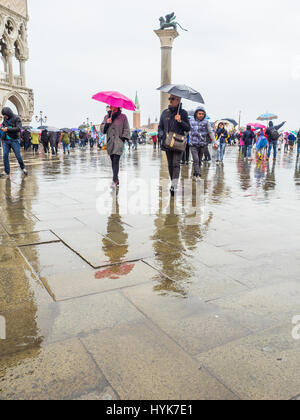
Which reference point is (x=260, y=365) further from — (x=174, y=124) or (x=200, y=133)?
(x=200, y=133)

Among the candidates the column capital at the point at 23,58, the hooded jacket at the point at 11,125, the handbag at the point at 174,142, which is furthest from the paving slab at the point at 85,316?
the column capital at the point at 23,58

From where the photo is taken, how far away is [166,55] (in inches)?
1385

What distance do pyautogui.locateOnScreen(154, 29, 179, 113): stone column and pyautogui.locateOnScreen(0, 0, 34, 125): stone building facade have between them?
13.8m

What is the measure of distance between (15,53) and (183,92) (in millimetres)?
38399

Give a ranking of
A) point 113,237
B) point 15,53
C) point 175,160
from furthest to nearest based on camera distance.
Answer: point 15,53, point 175,160, point 113,237

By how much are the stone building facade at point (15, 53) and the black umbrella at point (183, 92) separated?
32262mm

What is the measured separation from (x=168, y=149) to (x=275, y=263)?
359cm

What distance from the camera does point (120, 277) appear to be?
3.01 metres

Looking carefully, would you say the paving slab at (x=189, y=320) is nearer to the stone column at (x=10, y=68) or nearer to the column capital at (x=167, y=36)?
the column capital at (x=167, y=36)

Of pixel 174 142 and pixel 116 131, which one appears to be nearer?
pixel 174 142

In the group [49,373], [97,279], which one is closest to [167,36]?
[97,279]

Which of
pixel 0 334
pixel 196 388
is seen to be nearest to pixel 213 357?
pixel 196 388

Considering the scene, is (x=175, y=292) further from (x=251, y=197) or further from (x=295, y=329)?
(x=251, y=197)
